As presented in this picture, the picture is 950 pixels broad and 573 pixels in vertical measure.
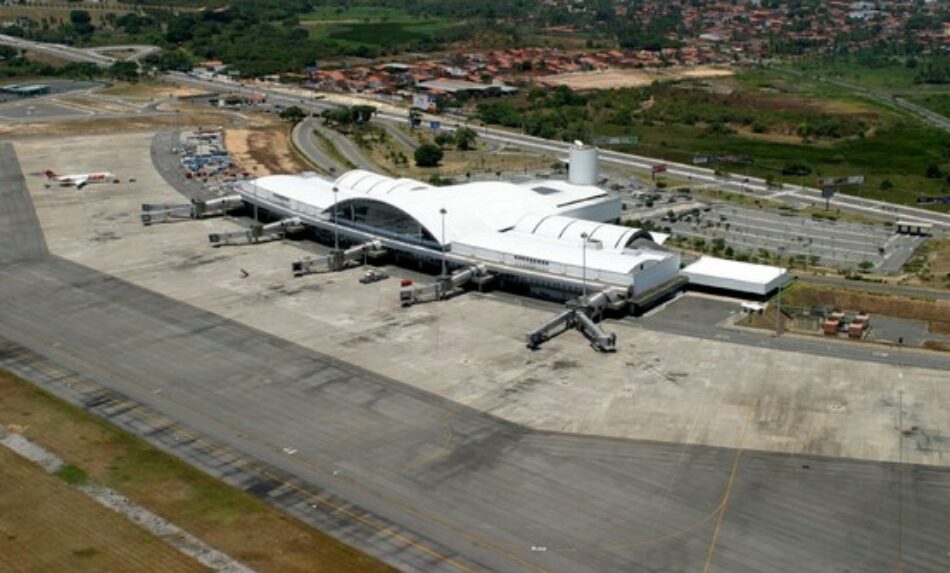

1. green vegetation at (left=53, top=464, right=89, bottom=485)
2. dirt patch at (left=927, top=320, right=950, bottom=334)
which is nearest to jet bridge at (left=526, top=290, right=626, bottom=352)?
dirt patch at (left=927, top=320, right=950, bottom=334)

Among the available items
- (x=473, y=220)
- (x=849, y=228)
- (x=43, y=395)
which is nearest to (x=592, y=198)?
(x=473, y=220)

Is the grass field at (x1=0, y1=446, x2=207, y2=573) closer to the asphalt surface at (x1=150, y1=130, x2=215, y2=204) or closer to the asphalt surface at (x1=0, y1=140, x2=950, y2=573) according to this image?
the asphalt surface at (x1=0, y1=140, x2=950, y2=573)

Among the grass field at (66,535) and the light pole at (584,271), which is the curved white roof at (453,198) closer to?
the light pole at (584,271)

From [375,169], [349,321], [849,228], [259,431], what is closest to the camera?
[259,431]

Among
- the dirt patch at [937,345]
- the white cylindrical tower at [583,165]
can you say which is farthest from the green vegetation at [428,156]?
the dirt patch at [937,345]

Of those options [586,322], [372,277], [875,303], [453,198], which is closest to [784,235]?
[875,303]

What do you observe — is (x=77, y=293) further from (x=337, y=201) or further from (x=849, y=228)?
(x=849, y=228)
